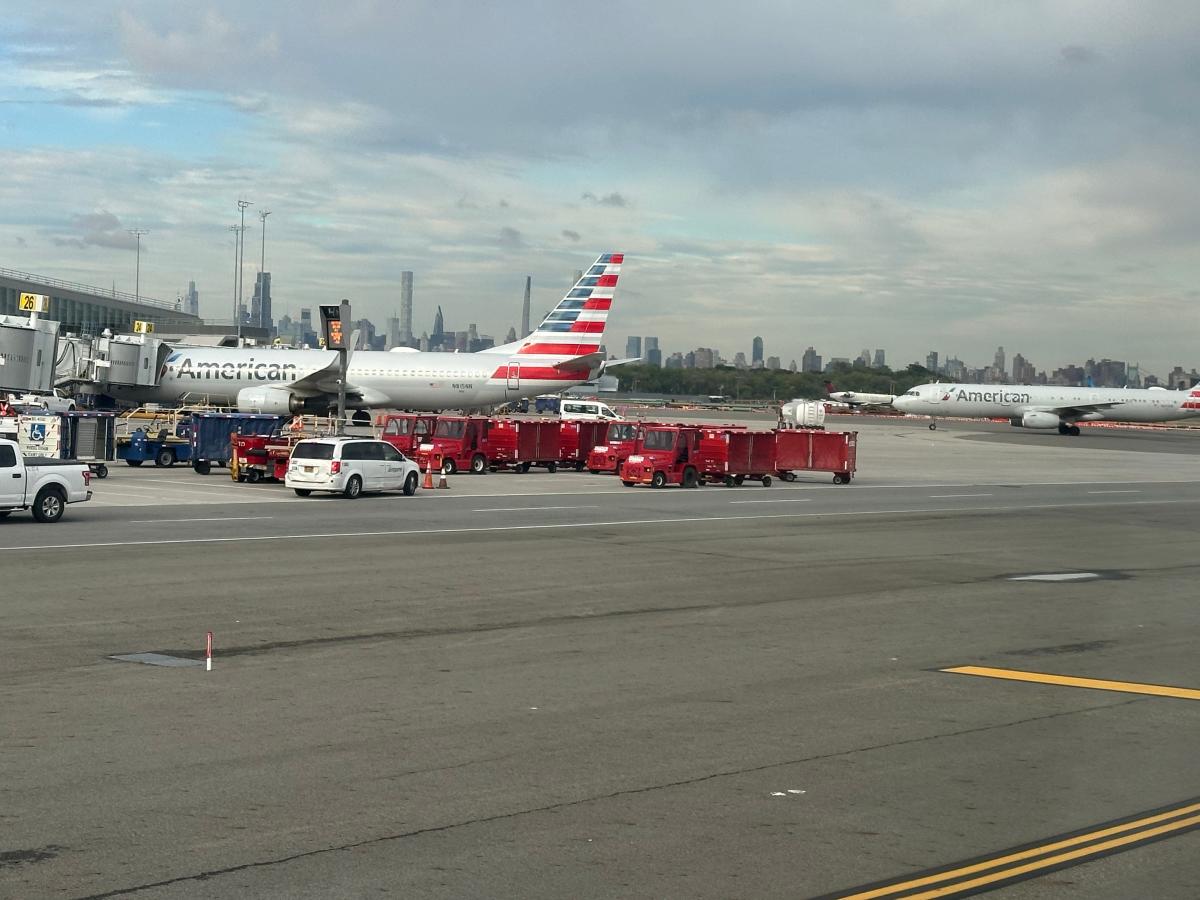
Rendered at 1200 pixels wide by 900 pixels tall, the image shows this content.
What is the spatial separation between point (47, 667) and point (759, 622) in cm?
880

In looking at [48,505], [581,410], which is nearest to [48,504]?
[48,505]

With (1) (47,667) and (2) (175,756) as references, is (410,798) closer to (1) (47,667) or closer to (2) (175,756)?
(2) (175,756)

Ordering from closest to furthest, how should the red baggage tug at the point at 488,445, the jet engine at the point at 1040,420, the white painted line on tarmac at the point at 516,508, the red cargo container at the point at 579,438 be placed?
the white painted line on tarmac at the point at 516,508
the red baggage tug at the point at 488,445
the red cargo container at the point at 579,438
the jet engine at the point at 1040,420

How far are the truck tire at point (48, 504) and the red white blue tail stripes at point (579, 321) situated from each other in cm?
3985

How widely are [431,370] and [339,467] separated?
31376 millimetres

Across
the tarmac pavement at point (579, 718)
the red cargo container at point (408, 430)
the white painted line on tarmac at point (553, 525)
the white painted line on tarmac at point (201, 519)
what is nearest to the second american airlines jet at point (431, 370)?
the red cargo container at point (408, 430)

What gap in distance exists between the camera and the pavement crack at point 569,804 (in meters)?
7.56

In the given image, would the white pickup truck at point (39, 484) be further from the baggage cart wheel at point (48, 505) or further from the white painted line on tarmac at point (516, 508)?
the white painted line on tarmac at point (516, 508)

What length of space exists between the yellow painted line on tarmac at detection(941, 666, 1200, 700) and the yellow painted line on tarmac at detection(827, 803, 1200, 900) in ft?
15.1

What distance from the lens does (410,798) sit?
30.6ft

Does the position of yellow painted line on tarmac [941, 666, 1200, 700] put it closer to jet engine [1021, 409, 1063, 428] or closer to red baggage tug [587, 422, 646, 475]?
red baggage tug [587, 422, 646, 475]

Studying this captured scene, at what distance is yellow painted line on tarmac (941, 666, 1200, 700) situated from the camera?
13859 millimetres

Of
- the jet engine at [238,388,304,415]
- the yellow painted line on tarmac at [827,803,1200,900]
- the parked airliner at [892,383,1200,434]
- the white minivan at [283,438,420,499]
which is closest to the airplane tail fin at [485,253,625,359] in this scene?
the jet engine at [238,388,304,415]

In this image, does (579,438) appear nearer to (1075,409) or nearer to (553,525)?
(553,525)
